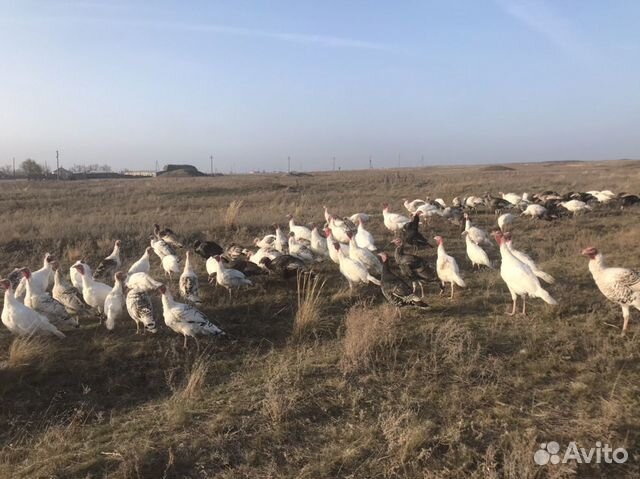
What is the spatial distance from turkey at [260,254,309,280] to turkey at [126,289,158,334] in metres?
3.17

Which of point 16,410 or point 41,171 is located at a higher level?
point 41,171

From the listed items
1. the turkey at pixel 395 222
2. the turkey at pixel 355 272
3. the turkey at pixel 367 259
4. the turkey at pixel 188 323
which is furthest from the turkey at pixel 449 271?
the turkey at pixel 395 222

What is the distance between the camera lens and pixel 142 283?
9.28 metres

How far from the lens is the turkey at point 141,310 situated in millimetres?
7758

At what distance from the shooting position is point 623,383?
5.65m

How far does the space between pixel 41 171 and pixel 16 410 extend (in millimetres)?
82793

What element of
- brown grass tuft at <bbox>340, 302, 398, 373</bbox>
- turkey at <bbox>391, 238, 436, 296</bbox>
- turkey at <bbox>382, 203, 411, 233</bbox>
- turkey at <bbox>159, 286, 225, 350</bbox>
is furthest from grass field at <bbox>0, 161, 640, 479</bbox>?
turkey at <bbox>382, 203, 411, 233</bbox>

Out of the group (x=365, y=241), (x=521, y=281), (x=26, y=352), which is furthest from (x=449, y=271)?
(x=26, y=352)

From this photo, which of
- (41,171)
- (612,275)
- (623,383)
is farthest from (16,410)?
(41,171)

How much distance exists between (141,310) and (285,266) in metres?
3.45

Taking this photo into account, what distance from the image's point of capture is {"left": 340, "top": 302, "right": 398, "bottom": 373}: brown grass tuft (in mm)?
6438

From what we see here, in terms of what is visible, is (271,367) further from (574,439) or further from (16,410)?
(574,439)

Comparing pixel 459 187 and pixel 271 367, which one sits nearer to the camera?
pixel 271 367

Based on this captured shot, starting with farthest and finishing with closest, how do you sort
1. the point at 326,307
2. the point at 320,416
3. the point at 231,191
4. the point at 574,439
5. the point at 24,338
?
the point at 231,191, the point at 326,307, the point at 24,338, the point at 320,416, the point at 574,439
